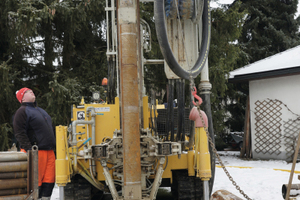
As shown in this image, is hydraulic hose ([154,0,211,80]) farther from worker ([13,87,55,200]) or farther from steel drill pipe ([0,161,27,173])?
worker ([13,87,55,200])

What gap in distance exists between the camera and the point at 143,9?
10359mm

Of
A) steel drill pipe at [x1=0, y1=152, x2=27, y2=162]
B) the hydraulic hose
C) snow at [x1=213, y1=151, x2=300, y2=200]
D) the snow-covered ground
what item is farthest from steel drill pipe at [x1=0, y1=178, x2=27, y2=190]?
snow at [x1=213, y1=151, x2=300, y2=200]

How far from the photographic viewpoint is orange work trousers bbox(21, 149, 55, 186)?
4.35m

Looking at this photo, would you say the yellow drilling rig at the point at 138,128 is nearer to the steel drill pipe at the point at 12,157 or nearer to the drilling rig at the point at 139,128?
the drilling rig at the point at 139,128

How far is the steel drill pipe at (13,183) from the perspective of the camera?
313 cm

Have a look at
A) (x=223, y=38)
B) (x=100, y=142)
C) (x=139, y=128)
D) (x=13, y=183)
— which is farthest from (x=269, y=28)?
(x=13, y=183)

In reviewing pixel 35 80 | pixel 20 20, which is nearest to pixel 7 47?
pixel 35 80

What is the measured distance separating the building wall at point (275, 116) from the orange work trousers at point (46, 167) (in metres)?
8.08

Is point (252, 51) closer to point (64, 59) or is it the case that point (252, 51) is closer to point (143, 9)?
point (143, 9)

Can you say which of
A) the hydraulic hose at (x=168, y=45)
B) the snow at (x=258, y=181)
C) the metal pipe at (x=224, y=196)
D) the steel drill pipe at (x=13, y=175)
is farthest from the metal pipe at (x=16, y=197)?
the snow at (x=258, y=181)

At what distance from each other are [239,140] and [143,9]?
8.61 metres

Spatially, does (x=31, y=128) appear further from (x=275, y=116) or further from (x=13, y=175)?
(x=275, y=116)

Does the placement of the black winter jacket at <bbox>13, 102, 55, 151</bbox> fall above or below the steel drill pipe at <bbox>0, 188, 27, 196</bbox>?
above

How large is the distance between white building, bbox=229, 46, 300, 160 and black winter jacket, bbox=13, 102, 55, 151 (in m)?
8.16
